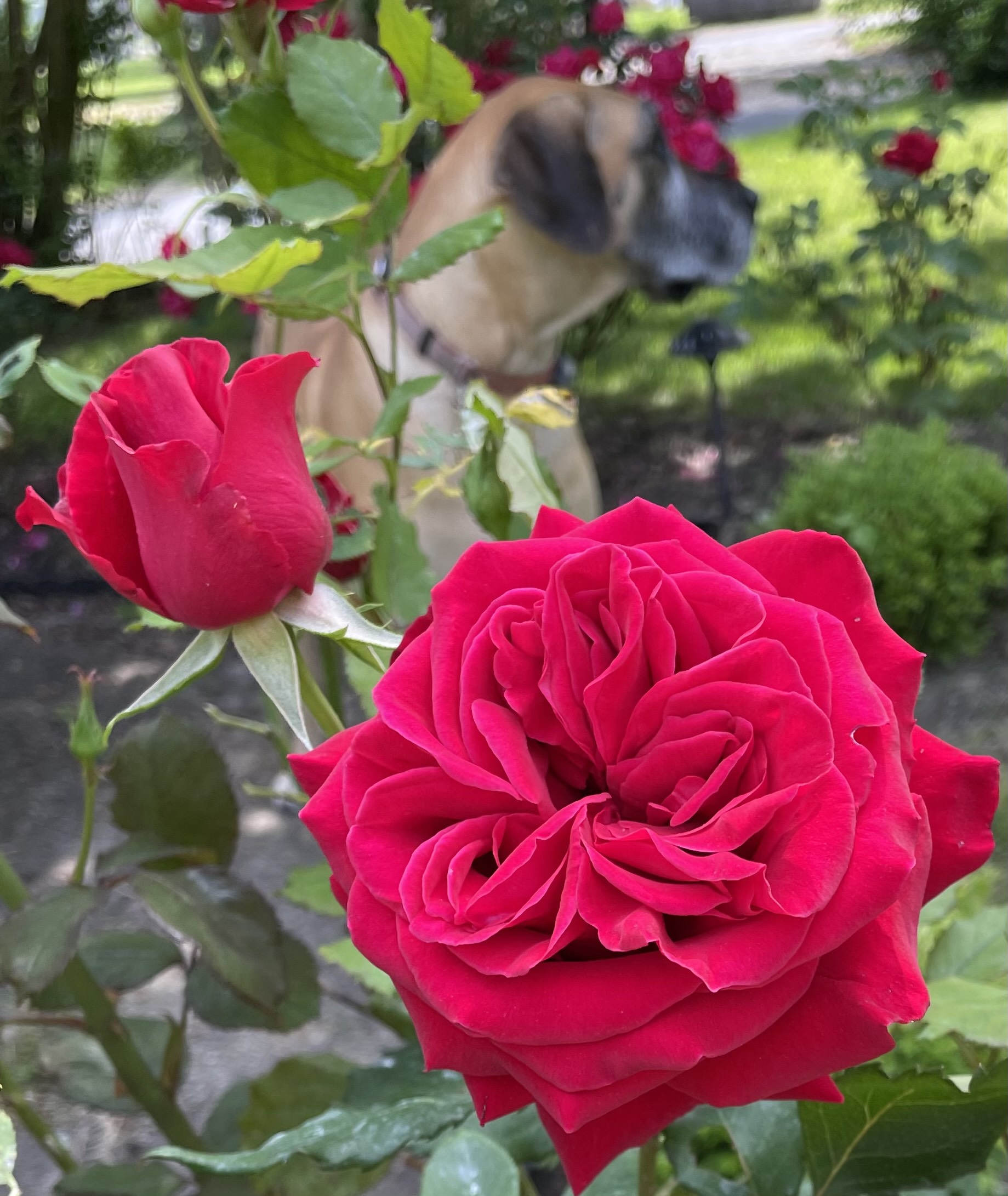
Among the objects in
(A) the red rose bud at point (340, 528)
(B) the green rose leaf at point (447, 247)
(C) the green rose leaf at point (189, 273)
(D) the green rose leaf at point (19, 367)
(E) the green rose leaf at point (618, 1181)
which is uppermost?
(C) the green rose leaf at point (189, 273)

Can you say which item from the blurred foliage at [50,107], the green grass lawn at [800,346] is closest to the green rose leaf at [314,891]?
the green grass lawn at [800,346]

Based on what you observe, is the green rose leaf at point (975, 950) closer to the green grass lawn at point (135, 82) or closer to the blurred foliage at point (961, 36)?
the green grass lawn at point (135, 82)

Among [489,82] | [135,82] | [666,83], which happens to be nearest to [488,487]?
[489,82]

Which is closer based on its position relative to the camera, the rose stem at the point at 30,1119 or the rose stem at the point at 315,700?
the rose stem at the point at 315,700

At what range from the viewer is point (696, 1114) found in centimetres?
39

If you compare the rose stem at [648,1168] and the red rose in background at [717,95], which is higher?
the rose stem at [648,1168]

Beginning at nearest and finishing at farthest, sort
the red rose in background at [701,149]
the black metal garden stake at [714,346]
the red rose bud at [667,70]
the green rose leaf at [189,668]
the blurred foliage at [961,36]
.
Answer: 1. the green rose leaf at [189,668]
2. the red rose in background at [701,149]
3. the black metal garden stake at [714,346]
4. the red rose bud at [667,70]
5. the blurred foliage at [961,36]

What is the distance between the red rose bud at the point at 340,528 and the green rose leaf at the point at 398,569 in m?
0.07

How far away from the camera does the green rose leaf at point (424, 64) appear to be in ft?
1.17

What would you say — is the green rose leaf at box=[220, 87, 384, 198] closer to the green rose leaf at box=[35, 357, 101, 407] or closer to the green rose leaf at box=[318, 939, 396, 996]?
the green rose leaf at box=[35, 357, 101, 407]

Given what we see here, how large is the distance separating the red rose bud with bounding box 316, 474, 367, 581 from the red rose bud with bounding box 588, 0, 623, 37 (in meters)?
2.04

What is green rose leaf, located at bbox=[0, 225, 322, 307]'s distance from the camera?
314 millimetres

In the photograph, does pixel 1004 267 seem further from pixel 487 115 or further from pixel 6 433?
pixel 6 433

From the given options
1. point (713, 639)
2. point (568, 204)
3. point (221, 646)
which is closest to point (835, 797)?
point (713, 639)
